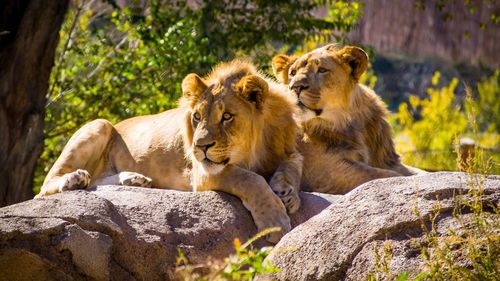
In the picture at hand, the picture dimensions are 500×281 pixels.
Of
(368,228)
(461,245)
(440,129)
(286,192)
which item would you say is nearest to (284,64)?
(286,192)

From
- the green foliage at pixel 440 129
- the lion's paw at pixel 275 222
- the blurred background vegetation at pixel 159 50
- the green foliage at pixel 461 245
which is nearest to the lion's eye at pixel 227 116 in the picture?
the lion's paw at pixel 275 222

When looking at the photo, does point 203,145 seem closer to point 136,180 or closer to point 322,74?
point 136,180

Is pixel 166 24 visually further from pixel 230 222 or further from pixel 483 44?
pixel 483 44

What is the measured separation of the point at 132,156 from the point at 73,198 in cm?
169

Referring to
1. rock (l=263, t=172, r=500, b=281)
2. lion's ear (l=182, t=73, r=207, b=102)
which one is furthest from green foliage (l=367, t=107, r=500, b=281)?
lion's ear (l=182, t=73, r=207, b=102)

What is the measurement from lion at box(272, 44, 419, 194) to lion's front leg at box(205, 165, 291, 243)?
1.03 metres

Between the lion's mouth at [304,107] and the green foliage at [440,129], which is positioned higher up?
the lion's mouth at [304,107]

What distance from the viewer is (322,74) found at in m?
6.48

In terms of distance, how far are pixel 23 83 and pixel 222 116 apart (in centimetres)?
265

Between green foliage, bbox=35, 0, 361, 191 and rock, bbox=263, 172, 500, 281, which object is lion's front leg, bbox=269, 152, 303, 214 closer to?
rock, bbox=263, 172, 500, 281

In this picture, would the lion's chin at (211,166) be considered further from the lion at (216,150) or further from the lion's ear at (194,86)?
the lion's ear at (194,86)

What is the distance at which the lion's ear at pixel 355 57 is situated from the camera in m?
6.59

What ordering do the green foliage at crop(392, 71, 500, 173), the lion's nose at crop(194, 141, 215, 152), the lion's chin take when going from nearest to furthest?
the lion's nose at crop(194, 141, 215, 152)
the lion's chin
the green foliage at crop(392, 71, 500, 173)

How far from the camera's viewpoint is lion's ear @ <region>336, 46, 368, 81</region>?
21.6ft
